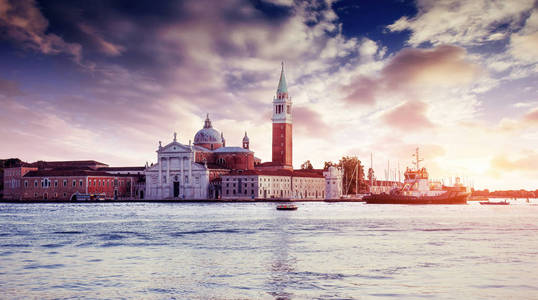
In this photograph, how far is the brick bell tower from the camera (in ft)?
443

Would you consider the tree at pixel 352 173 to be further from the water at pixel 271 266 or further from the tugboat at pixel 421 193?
the water at pixel 271 266

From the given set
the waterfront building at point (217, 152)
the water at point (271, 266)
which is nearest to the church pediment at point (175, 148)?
the waterfront building at point (217, 152)

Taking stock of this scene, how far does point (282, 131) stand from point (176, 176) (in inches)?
1016

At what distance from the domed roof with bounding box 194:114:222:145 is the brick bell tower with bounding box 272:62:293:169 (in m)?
14.2

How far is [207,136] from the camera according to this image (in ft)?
460

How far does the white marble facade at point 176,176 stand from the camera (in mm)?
124062

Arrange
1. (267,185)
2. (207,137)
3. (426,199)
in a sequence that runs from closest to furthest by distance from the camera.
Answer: (426,199), (267,185), (207,137)

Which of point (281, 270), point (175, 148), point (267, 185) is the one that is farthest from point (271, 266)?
point (175, 148)

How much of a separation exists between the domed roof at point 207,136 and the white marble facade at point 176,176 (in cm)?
1246

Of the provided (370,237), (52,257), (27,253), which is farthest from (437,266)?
(27,253)

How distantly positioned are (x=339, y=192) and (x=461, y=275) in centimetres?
11572

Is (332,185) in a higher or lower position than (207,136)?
lower

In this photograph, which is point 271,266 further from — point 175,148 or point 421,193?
point 175,148

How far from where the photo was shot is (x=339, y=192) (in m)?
133
